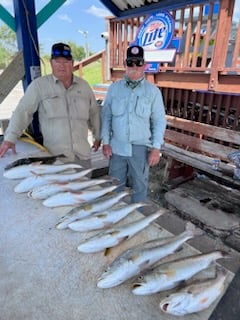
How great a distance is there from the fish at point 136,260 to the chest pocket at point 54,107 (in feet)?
5.43

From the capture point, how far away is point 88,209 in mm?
1355

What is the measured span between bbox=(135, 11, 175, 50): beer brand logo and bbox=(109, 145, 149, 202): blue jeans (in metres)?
2.87

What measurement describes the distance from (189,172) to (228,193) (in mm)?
876

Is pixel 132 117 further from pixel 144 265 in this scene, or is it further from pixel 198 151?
pixel 198 151

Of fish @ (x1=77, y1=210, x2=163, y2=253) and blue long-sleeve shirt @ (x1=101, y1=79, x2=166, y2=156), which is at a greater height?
blue long-sleeve shirt @ (x1=101, y1=79, x2=166, y2=156)

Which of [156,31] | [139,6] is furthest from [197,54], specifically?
[139,6]

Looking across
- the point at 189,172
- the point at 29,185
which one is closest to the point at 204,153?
the point at 189,172

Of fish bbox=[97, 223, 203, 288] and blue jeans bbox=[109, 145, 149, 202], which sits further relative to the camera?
blue jeans bbox=[109, 145, 149, 202]

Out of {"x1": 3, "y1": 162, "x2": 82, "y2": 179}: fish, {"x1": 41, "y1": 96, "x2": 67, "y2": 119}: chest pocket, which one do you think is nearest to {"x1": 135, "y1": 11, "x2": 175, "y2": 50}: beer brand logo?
{"x1": 41, "y1": 96, "x2": 67, "y2": 119}: chest pocket

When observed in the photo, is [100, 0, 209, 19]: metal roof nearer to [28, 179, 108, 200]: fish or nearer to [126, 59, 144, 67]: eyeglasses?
[126, 59, 144, 67]: eyeglasses

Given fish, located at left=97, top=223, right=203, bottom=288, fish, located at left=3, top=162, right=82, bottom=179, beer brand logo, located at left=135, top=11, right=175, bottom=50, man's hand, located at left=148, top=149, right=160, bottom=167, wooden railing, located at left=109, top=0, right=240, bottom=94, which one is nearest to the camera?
fish, located at left=97, top=223, right=203, bottom=288

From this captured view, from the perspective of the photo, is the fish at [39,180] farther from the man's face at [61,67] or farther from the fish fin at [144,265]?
Result: the man's face at [61,67]

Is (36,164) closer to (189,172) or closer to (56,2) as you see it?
(56,2)

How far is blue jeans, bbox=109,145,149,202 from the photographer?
2.76 metres
